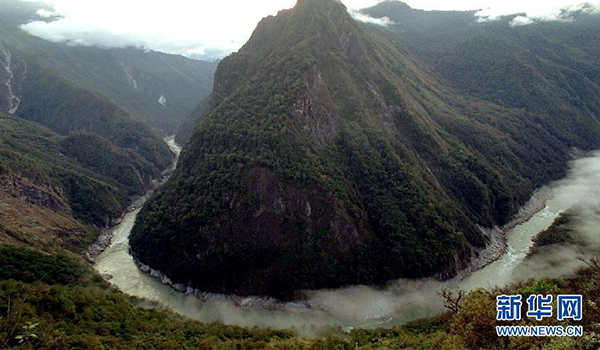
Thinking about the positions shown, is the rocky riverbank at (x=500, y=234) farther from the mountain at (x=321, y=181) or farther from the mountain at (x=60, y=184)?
the mountain at (x=60, y=184)

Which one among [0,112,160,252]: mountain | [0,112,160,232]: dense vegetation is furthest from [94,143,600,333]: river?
[0,112,160,232]: dense vegetation

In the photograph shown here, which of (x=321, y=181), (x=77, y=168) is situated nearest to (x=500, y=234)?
(x=321, y=181)

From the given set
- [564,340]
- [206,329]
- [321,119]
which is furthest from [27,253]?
[564,340]

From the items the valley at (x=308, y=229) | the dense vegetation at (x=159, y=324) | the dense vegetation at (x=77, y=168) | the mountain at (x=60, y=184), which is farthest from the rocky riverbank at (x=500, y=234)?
the dense vegetation at (x=77, y=168)

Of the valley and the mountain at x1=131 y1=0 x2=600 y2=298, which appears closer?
the valley

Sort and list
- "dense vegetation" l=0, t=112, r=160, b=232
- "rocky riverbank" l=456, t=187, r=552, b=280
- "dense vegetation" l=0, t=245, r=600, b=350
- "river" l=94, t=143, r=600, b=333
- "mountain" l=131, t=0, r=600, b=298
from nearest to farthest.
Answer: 1. "dense vegetation" l=0, t=245, r=600, b=350
2. "river" l=94, t=143, r=600, b=333
3. "mountain" l=131, t=0, r=600, b=298
4. "rocky riverbank" l=456, t=187, r=552, b=280
5. "dense vegetation" l=0, t=112, r=160, b=232

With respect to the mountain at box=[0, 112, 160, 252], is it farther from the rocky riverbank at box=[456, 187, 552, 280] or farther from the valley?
the rocky riverbank at box=[456, 187, 552, 280]
